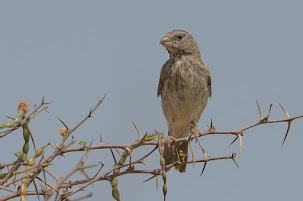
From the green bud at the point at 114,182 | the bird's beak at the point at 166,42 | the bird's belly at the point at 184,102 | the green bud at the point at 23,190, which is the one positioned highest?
the bird's beak at the point at 166,42

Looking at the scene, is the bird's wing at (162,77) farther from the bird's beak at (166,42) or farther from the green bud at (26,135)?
the green bud at (26,135)

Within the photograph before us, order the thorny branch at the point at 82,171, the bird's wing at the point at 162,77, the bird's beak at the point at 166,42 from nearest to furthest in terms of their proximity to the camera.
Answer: the thorny branch at the point at 82,171, the bird's wing at the point at 162,77, the bird's beak at the point at 166,42

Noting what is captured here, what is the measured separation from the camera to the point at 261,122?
2.66 metres

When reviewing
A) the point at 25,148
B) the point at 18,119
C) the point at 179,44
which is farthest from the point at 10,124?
the point at 179,44

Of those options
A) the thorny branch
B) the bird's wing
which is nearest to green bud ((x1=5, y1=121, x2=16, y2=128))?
the thorny branch

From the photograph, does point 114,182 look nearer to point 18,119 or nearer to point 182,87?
point 18,119

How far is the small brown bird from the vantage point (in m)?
5.74

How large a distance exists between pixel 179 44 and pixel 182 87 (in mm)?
767

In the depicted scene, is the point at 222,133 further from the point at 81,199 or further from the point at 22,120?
the point at 81,199

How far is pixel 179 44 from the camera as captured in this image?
6293 mm

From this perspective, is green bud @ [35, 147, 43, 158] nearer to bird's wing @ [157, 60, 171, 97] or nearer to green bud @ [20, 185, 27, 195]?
green bud @ [20, 185, 27, 195]

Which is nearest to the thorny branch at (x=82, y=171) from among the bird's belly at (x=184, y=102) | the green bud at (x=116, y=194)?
the green bud at (x=116, y=194)

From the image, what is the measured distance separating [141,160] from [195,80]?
3.54 meters

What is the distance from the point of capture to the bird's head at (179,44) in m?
6.20
